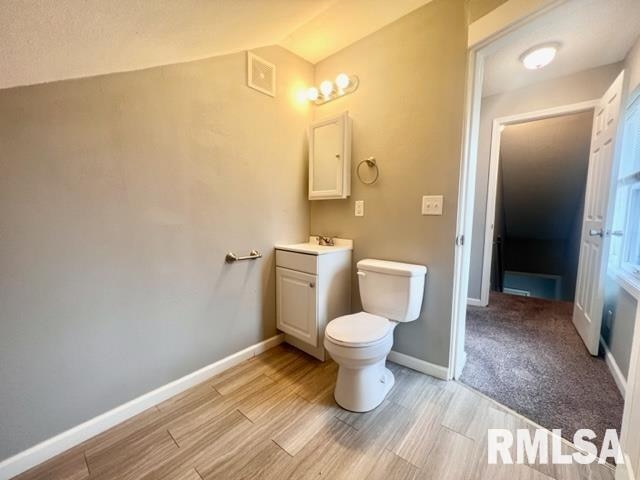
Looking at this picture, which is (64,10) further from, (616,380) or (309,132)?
(616,380)

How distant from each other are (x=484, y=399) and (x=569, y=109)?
8.25 ft

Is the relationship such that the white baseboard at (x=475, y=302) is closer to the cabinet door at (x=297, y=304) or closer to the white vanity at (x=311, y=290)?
the white vanity at (x=311, y=290)

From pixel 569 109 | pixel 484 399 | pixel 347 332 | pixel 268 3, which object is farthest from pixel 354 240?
pixel 569 109

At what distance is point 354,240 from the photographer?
78.0 inches

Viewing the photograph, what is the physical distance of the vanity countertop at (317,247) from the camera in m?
1.76

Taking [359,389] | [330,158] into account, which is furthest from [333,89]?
[359,389]

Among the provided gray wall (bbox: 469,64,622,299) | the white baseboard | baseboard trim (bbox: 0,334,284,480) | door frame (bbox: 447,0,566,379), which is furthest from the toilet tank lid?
the white baseboard

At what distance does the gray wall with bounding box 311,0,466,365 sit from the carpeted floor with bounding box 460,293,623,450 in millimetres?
393

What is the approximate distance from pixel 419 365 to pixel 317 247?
107 centimetres

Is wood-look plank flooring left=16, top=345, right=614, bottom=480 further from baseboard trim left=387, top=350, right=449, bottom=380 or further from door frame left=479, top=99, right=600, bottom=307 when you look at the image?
door frame left=479, top=99, right=600, bottom=307

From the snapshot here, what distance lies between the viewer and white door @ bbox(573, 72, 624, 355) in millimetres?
1773

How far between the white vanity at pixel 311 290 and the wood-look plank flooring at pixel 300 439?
35 centimetres

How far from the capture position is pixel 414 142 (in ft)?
5.39

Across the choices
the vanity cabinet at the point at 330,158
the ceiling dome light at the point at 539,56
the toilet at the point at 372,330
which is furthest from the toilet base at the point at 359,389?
the ceiling dome light at the point at 539,56
